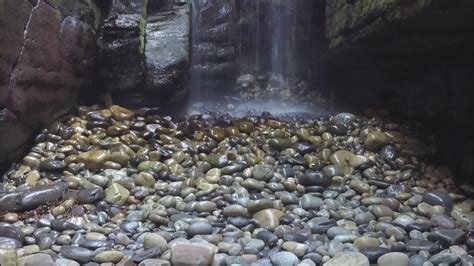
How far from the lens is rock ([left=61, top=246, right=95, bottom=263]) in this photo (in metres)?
2.96

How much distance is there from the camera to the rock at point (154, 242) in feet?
10.1

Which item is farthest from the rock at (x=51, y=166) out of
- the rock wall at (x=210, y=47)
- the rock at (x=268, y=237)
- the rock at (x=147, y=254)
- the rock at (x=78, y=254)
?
the rock wall at (x=210, y=47)

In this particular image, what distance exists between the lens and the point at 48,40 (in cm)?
476

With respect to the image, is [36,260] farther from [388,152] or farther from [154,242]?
[388,152]

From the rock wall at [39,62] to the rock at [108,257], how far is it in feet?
6.29

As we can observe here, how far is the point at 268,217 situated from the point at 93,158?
6.46 ft

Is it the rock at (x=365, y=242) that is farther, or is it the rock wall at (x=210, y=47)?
the rock wall at (x=210, y=47)

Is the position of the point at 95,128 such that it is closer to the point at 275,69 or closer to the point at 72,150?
the point at 72,150

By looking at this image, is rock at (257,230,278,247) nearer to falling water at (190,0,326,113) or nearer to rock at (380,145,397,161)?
rock at (380,145,397,161)

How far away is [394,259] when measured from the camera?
2938mm

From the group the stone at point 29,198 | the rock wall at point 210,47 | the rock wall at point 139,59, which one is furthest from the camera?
the rock wall at point 210,47

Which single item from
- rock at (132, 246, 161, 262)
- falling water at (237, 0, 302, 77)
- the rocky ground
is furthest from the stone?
falling water at (237, 0, 302, 77)

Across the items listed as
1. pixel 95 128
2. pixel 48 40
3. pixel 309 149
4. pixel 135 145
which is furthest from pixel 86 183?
pixel 309 149

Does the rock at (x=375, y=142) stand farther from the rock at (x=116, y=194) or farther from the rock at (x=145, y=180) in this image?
the rock at (x=116, y=194)
